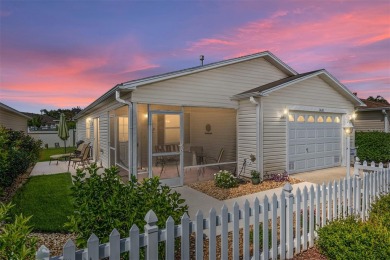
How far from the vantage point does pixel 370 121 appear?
1803 cm

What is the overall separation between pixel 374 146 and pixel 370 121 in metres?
5.37

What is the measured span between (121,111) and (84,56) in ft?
20.1

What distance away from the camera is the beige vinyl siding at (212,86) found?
317 inches

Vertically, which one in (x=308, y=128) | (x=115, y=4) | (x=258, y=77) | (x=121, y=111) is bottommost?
(x=308, y=128)

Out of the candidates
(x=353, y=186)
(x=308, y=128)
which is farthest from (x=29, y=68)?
(x=353, y=186)

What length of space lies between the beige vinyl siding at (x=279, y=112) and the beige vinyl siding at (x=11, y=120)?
16.6 meters

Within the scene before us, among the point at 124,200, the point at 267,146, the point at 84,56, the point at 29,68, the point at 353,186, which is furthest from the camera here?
the point at 29,68

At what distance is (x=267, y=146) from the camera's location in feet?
30.9

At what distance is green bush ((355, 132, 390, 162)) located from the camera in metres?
13.5

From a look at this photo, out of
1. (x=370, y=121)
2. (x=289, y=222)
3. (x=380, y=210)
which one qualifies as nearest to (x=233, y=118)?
(x=380, y=210)

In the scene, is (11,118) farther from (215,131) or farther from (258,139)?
(258,139)

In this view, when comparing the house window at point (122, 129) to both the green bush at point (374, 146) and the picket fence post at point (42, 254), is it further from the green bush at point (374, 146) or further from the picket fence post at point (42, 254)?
the green bush at point (374, 146)

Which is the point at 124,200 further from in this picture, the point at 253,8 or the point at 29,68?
the point at 29,68

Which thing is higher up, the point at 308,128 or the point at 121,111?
the point at 121,111
